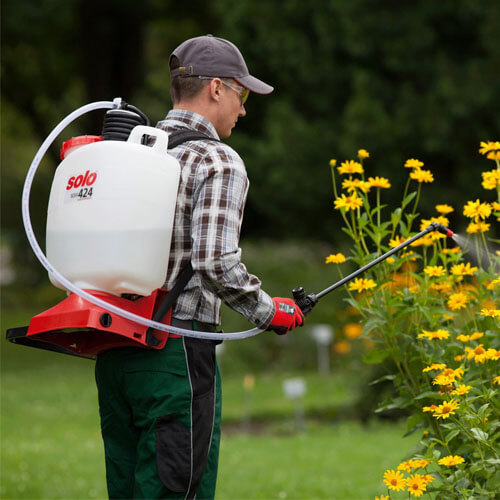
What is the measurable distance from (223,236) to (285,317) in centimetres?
36

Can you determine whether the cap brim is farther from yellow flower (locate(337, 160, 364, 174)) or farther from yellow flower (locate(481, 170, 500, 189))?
yellow flower (locate(481, 170, 500, 189))

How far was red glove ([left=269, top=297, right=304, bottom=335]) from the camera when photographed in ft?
9.35

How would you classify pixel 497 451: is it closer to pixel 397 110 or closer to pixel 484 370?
pixel 484 370

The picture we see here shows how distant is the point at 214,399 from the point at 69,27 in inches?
648

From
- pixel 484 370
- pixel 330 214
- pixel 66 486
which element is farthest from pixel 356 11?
pixel 484 370

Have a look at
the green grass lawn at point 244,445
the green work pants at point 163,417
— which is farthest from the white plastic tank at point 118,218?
the green grass lawn at point 244,445

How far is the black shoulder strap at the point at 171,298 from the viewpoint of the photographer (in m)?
2.76

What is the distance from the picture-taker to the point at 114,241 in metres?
2.65

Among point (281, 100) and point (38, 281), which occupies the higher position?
point (38, 281)

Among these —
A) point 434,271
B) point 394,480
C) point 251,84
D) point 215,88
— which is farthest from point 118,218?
point 434,271

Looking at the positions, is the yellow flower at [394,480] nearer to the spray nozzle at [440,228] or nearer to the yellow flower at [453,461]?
the yellow flower at [453,461]

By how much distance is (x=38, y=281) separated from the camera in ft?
93.2

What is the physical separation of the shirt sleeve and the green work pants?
0.20 meters

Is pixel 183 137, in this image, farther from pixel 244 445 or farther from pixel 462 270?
pixel 244 445
